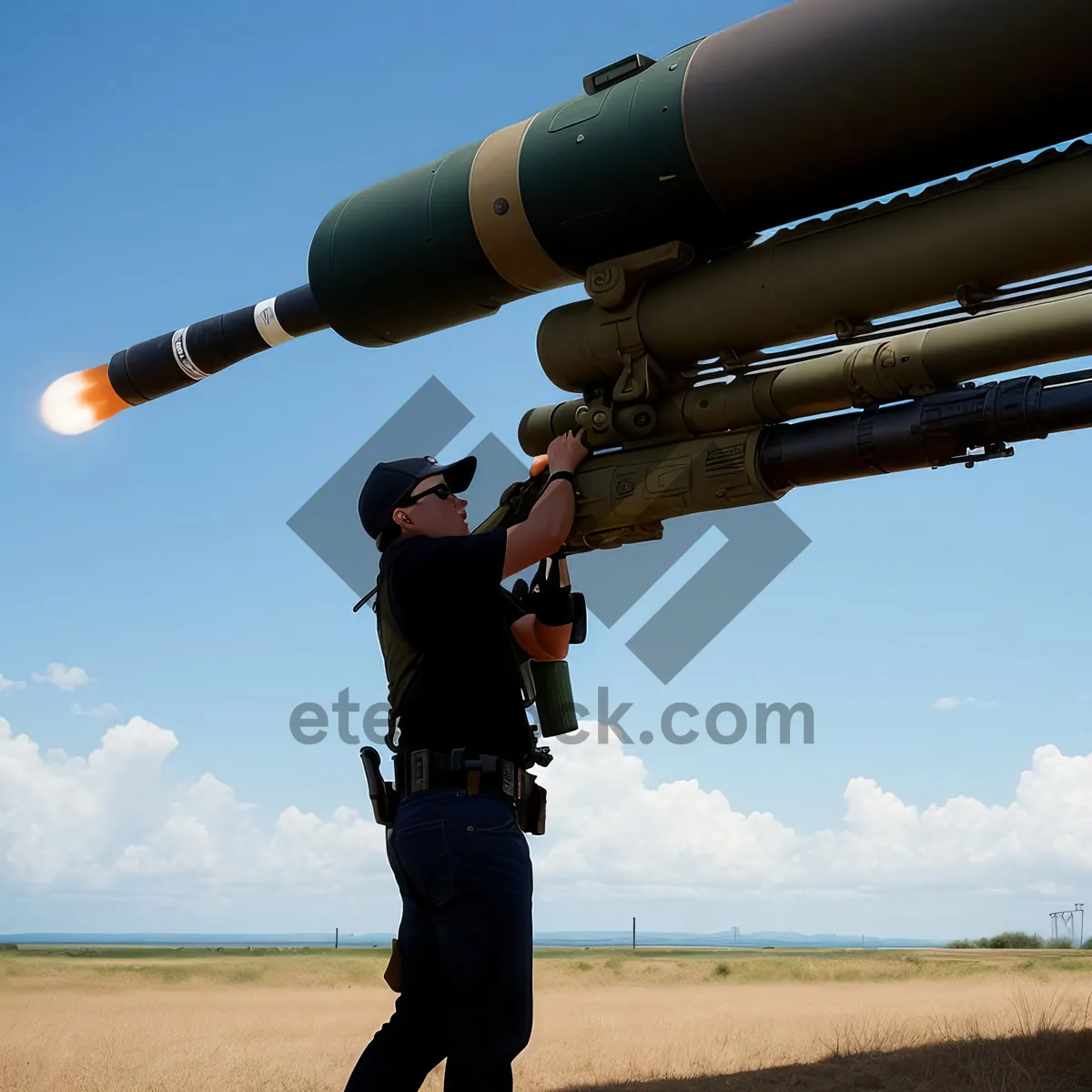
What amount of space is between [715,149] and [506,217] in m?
1.11

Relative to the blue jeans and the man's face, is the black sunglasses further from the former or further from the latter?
the blue jeans

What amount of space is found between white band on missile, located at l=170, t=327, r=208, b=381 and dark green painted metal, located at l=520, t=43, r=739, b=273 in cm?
308

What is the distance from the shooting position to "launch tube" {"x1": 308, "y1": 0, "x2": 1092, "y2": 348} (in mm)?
4379

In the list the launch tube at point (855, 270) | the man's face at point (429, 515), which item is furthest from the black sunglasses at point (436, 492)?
the launch tube at point (855, 270)

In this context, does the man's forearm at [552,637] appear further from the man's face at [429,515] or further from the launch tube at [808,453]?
the man's face at [429,515]

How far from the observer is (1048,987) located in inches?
312

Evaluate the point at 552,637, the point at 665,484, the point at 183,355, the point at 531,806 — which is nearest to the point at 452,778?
the point at 531,806

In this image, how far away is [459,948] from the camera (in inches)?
170

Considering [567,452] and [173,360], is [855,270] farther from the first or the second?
[173,360]

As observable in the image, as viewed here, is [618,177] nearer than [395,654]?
No

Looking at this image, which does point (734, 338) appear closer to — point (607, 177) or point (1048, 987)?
point (607, 177)

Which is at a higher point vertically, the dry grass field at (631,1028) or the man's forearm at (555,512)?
the man's forearm at (555,512)

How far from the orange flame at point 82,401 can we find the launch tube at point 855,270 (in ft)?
12.3

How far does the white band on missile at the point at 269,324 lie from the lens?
23.3ft
